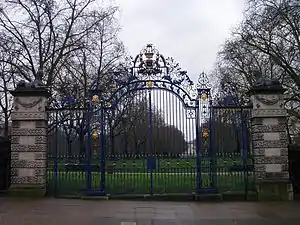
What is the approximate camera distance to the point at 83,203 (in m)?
13.0

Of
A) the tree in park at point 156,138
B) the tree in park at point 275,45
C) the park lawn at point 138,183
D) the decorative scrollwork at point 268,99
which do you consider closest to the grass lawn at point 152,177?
the park lawn at point 138,183

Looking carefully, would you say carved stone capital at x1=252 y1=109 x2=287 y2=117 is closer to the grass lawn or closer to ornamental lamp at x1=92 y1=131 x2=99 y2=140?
the grass lawn

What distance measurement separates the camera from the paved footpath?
401 inches

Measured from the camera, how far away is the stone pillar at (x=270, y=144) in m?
14.0

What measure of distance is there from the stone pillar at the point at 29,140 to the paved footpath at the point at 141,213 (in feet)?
3.14

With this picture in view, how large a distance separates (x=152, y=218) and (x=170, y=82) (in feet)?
17.7

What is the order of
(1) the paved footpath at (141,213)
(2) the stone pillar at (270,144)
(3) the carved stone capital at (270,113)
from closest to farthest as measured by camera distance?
(1) the paved footpath at (141,213), (2) the stone pillar at (270,144), (3) the carved stone capital at (270,113)

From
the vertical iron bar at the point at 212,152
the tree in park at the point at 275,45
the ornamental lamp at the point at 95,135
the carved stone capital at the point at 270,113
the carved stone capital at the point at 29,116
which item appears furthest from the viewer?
the tree in park at the point at 275,45

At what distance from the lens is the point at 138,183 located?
52.9ft

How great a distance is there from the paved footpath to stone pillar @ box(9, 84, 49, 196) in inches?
37.7

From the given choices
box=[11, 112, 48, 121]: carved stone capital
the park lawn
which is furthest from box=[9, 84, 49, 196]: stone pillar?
the park lawn

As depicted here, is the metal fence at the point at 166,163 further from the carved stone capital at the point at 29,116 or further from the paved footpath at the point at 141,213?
the paved footpath at the point at 141,213

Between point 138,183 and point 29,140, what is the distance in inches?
168

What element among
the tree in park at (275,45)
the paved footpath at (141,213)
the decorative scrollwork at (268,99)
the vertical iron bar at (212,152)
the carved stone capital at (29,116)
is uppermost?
the tree in park at (275,45)
